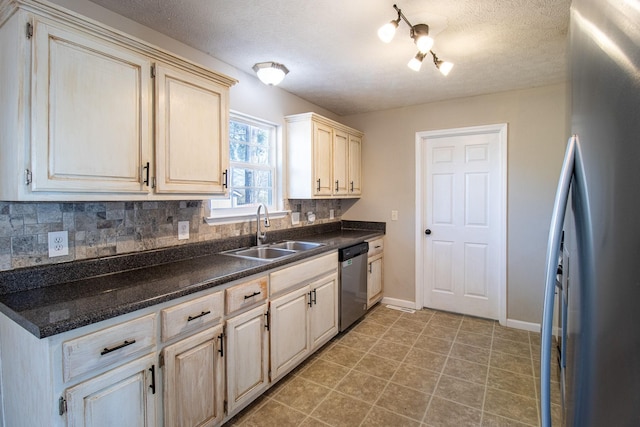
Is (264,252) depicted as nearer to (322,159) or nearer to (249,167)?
(249,167)

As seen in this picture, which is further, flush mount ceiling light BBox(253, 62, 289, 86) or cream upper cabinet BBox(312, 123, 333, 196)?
cream upper cabinet BBox(312, 123, 333, 196)

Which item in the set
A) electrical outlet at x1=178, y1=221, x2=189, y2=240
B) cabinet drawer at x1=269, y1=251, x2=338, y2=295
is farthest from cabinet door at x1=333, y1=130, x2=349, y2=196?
electrical outlet at x1=178, y1=221, x2=189, y2=240

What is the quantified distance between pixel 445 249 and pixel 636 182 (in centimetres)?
351

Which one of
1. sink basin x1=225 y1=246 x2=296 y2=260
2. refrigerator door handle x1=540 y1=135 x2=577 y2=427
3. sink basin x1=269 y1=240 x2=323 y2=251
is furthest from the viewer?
sink basin x1=269 y1=240 x2=323 y2=251

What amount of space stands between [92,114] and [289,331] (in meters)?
1.76

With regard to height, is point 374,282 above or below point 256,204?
below

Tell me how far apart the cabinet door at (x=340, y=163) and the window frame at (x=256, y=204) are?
2.03 ft

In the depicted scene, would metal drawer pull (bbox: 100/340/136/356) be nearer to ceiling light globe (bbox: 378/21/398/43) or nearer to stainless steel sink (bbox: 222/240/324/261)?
stainless steel sink (bbox: 222/240/324/261)

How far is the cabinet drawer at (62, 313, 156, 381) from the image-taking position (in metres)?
1.20

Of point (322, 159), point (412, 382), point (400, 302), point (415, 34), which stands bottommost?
point (412, 382)

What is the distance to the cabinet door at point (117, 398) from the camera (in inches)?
48.4

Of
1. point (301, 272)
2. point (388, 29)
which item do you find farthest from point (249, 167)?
point (388, 29)

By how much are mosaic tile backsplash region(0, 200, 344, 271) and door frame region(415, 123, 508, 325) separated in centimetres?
227

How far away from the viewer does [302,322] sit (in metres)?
2.48
